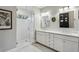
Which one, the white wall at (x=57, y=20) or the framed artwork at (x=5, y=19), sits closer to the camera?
the framed artwork at (x=5, y=19)

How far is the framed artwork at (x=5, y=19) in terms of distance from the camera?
2.39 m

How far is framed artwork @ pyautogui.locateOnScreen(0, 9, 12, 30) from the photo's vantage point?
7.83 feet

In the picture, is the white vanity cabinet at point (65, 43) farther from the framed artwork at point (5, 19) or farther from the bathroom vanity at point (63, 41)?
the framed artwork at point (5, 19)

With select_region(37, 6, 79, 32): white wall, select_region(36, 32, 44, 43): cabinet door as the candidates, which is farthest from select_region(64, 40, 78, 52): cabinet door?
select_region(36, 32, 44, 43): cabinet door

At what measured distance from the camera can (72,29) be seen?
10.4ft

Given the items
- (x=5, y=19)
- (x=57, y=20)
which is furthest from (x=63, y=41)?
(x=5, y=19)

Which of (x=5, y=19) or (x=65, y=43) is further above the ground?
(x=5, y=19)

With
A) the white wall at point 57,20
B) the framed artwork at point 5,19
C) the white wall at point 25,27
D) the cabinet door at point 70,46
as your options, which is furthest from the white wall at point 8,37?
the white wall at point 57,20

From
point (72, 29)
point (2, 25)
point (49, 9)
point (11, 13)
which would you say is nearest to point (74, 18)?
point (72, 29)

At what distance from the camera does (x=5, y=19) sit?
250 cm

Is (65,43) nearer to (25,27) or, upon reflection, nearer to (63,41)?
(63,41)
